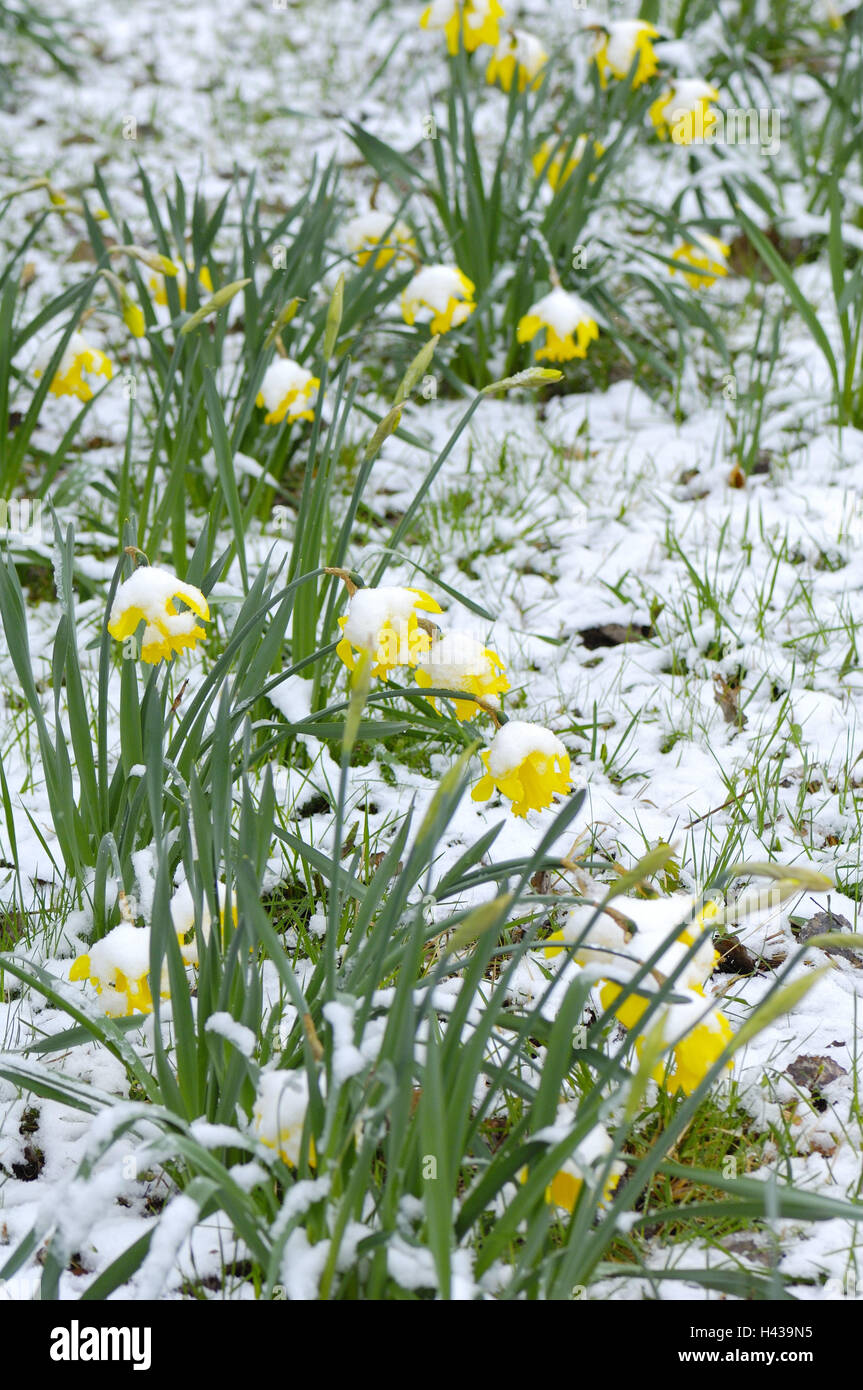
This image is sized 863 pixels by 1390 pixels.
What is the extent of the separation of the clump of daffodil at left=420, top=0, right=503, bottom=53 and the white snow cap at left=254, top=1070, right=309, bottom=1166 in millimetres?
2510

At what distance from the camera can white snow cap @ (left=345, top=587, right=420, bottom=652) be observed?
4.35ft

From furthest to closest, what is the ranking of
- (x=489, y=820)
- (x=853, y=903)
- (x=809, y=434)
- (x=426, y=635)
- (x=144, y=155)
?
(x=144, y=155), (x=809, y=434), (x=489, y=820), (x=853, y=903), (x=426, y=635)

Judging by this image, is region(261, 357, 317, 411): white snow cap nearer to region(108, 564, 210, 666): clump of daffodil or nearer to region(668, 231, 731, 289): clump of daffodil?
region(108, 564, 210, 666): clump of daffodil

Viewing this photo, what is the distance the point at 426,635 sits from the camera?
138 cm

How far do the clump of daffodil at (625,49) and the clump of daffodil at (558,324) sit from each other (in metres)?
0.82

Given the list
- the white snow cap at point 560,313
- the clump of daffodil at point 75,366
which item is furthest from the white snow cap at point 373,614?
the white snow cap at point 560,313

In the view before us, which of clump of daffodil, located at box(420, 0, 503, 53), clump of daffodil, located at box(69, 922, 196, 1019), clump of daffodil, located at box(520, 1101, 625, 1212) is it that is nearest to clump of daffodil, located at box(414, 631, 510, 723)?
clump of daffodil, located at box(69, 922, 196, 1019)

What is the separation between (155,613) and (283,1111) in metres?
0.60

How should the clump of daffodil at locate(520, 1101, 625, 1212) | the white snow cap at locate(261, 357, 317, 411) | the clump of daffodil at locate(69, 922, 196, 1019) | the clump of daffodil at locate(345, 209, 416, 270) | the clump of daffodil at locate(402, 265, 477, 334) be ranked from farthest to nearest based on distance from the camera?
the clump of daffodil at locate(345, 209, 416, 270), the clump of daffodil at locate(402, 265, 477, 334), the white snow cap at locate(261, 357, 317, 411), the clump of daffodil at locate(69, 922, 196, 1019), the clump of daffodil at locate(520, 1101, 625, 1212)

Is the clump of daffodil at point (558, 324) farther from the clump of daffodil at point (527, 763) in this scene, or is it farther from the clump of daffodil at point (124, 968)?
the clump of daffodil at point (124, 968)

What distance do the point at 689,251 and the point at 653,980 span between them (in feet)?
7.70

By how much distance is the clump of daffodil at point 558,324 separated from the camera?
2473mm
